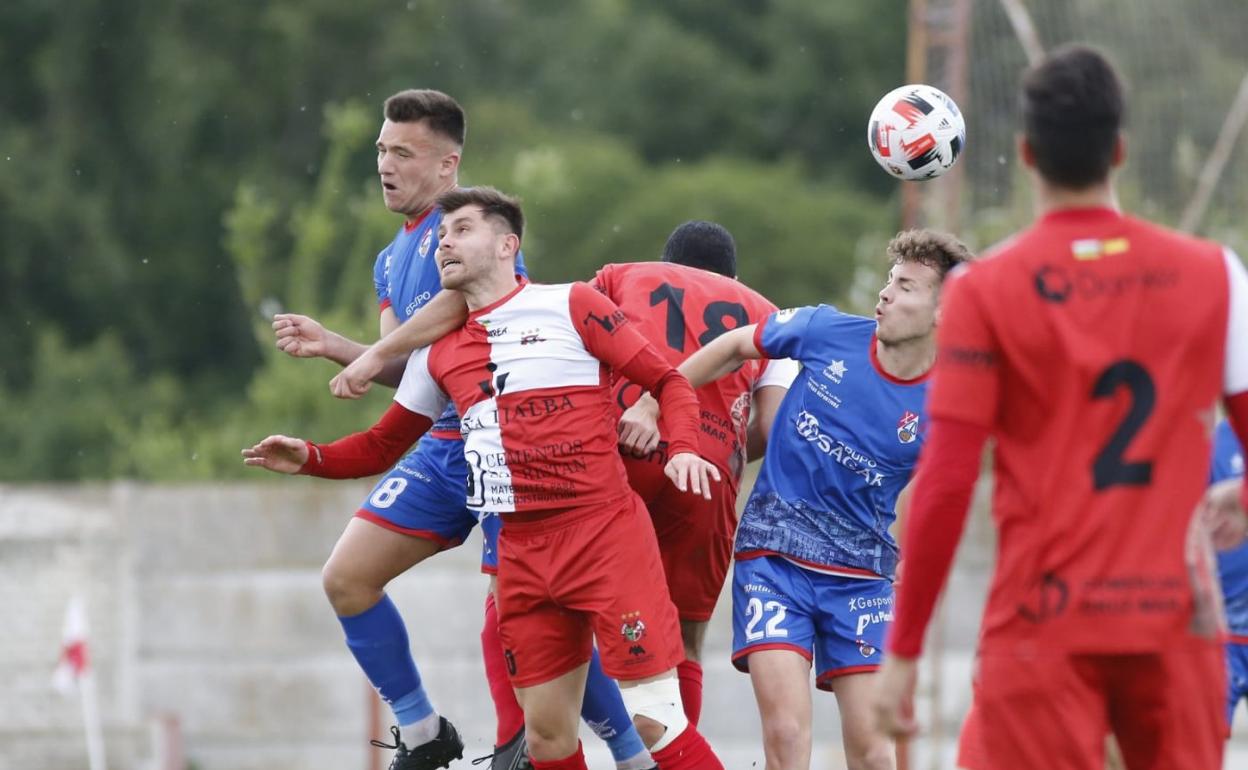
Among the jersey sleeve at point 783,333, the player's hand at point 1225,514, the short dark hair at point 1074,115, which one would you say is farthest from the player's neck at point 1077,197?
the jersey sleeve at point 783,333

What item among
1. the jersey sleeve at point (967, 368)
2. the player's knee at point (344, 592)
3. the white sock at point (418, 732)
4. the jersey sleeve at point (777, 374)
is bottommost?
the white sock at point (418, 732)

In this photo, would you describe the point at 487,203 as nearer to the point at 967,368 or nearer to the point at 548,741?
the point at 548,741

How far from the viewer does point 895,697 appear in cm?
425

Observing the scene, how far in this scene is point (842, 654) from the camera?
666 centimetres

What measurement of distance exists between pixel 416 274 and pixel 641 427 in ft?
3.76

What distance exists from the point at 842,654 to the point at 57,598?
31.9 ft

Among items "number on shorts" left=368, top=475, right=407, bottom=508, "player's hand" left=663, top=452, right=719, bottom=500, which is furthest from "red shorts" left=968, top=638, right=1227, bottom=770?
"number on shorts" left=368, top=475, right=407, bottom=508

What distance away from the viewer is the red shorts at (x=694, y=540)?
7062 millimetres

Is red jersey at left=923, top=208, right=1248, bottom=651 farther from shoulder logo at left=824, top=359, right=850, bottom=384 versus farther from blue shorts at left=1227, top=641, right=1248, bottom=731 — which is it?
blue shorts at left=1227, top=641, right=1248, bottom=731

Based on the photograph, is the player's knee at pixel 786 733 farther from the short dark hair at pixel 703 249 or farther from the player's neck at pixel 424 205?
the player's neck at pixel 424 205

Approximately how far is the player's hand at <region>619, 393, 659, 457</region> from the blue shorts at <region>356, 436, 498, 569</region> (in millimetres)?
757

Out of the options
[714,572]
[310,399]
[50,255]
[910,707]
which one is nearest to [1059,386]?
[910,707]

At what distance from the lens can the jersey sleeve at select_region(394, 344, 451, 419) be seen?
680cm

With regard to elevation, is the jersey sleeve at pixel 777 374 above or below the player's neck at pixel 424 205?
below
